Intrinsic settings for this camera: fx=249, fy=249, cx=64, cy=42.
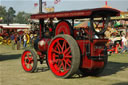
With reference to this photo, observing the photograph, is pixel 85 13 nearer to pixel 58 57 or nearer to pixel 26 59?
pixel 58 57

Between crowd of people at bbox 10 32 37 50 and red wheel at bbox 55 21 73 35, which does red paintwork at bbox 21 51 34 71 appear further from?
crowd of people at bbox 10 32 37 50

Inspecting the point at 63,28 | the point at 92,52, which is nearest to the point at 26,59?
the point at 63,28

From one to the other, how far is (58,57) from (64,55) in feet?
1.11

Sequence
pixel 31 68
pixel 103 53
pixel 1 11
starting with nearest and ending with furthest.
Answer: pixel 103 53 → pixel 31 68 → pixel 1 11

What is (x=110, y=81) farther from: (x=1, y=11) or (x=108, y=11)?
(x=1, y=11)

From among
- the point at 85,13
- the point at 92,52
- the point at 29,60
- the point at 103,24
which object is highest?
the point at 85,13

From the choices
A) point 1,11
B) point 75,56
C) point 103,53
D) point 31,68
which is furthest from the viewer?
point 1,11

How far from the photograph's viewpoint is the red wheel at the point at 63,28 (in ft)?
28.0

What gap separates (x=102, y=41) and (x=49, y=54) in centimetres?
191

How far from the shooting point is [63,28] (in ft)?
28.5

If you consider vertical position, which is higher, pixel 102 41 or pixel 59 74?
pixel 102 41

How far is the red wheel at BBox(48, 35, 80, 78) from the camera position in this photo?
771 cm

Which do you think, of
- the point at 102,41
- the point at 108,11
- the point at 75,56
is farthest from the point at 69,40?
the point at 108,11

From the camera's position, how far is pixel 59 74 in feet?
26.7
